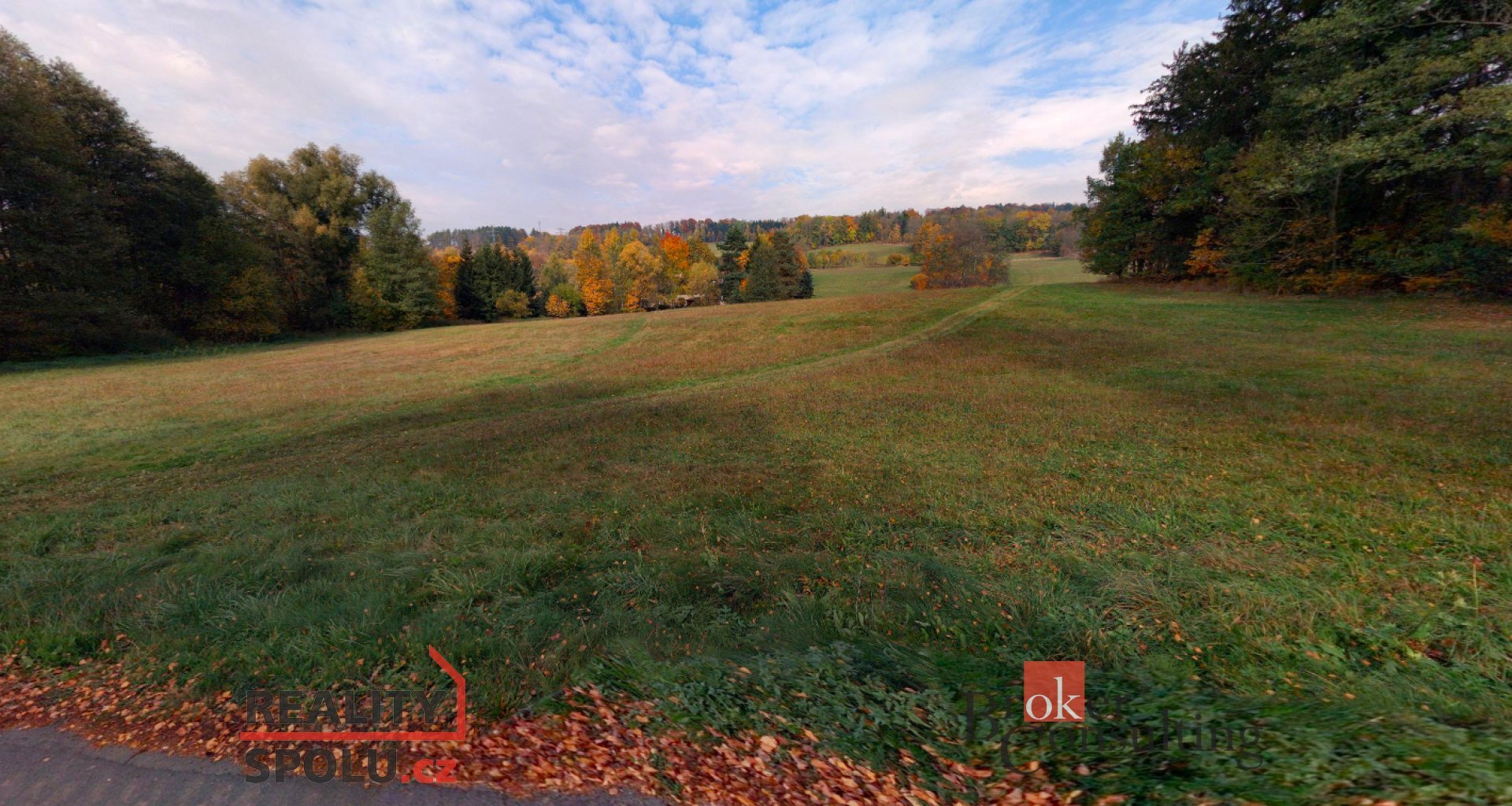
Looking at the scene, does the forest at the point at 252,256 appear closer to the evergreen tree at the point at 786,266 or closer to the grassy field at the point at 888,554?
the evergreen tree at the point at 786,266

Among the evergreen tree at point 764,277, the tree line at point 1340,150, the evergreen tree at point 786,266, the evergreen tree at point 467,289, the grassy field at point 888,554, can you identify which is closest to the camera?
the grassy field at point 888,554

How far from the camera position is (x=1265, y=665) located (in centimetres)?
299

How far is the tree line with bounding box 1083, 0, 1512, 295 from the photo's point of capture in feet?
55.9

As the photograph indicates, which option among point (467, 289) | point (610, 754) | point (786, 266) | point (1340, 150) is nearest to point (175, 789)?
point (610, 754)

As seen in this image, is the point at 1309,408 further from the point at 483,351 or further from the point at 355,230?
the point at 355,230

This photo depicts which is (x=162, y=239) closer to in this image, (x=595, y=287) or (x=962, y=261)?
(x=595, y=287)

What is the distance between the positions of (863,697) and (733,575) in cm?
179

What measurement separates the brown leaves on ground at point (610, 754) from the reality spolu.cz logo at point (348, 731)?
63 mm

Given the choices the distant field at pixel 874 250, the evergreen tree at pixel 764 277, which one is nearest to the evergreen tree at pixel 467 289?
the evergreen tree at pixel 764 277

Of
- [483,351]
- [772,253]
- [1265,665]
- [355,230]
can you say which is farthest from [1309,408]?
[355,230]

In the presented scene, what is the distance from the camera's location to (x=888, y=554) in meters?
4.69

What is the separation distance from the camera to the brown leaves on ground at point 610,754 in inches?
92.4

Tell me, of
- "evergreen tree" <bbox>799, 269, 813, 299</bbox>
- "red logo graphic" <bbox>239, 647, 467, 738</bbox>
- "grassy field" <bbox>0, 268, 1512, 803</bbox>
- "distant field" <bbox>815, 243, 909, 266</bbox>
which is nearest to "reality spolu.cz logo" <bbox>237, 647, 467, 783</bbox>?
"red logo graphic" <bbox>239, 647, 467, 738</bbox>

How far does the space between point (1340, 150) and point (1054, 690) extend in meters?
25.4
